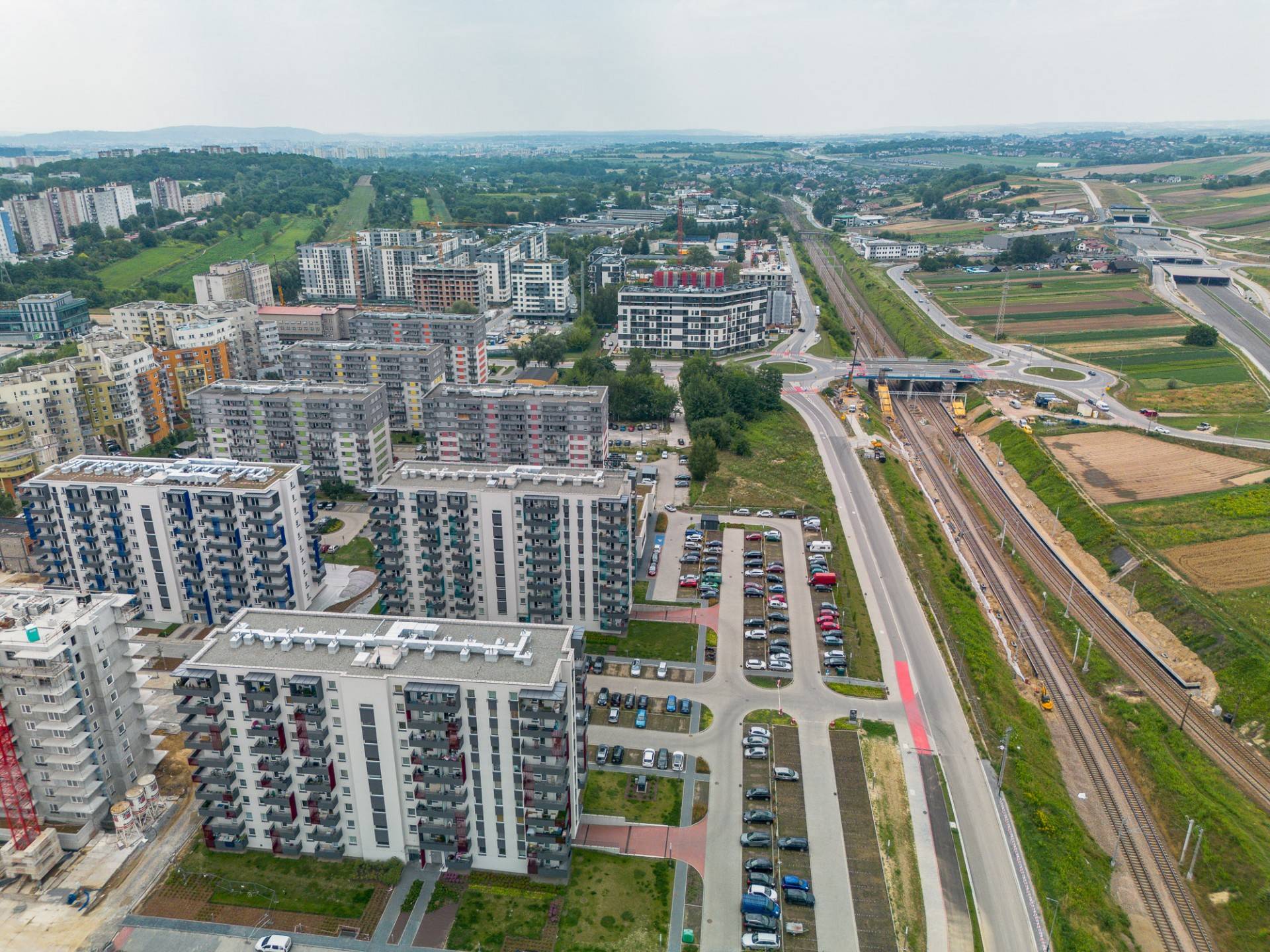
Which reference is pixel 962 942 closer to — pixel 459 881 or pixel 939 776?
pixel 939 776

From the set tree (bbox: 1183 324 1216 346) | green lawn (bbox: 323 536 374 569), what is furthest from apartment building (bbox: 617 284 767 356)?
green lawn (bbox: 323 536 374 569)

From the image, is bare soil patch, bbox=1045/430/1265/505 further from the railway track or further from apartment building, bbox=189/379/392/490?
apartment building, bbox=189/379/392/490

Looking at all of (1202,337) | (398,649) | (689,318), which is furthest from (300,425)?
(1202,337)

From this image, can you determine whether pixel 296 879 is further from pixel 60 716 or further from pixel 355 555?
pixel 355 555

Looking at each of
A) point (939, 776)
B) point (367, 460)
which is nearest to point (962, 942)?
point (939, 776)

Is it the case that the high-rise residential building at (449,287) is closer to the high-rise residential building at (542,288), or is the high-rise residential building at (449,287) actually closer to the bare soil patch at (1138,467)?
the high-rise residential building at (542,288)

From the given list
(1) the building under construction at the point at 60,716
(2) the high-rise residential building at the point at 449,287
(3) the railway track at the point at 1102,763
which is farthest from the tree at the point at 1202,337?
(1) the building under construction at the point at 60,716
